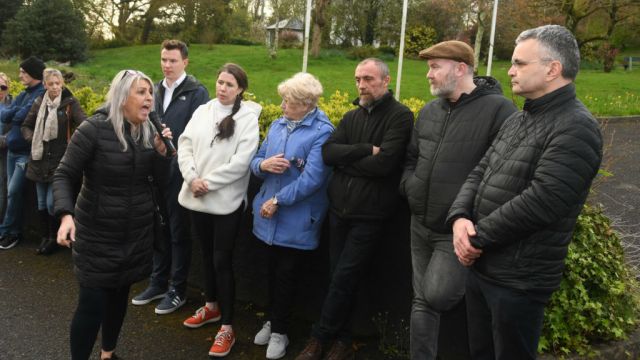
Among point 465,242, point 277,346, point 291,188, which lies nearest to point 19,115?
point 291,188

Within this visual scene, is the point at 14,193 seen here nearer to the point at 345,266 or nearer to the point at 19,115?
the point at 19,115

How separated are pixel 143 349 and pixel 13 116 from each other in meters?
3.52

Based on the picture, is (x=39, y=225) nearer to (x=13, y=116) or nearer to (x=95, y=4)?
(x=13, y=116)

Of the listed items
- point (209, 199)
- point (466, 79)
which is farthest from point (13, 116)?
point (466, 79)

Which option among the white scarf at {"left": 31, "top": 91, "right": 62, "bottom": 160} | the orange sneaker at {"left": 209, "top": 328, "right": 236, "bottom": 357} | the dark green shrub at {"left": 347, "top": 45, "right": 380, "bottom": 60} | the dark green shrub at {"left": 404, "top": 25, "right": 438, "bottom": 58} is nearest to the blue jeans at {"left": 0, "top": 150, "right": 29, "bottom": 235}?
the white scarf at {"left": 31, "top": 91, "right": 62, "bottom": 160}

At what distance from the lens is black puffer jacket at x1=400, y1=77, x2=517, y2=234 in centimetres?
328

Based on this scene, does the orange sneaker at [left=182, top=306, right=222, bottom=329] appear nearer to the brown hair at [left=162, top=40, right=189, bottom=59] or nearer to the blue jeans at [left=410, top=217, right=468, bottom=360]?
the blue jeans at [left=410, top=217, right=468, bottom=360]

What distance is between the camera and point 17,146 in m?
6.45

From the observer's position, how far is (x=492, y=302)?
9.45 feet

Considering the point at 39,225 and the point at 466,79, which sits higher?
the point at 466,79

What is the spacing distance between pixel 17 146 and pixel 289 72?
73.8 ft

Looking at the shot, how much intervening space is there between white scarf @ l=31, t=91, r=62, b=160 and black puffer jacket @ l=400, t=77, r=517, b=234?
4.07m

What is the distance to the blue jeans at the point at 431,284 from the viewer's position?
3328 millimetres

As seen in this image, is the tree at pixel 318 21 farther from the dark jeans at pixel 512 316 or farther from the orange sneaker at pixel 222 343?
the dark jeans at pixel 512 316
